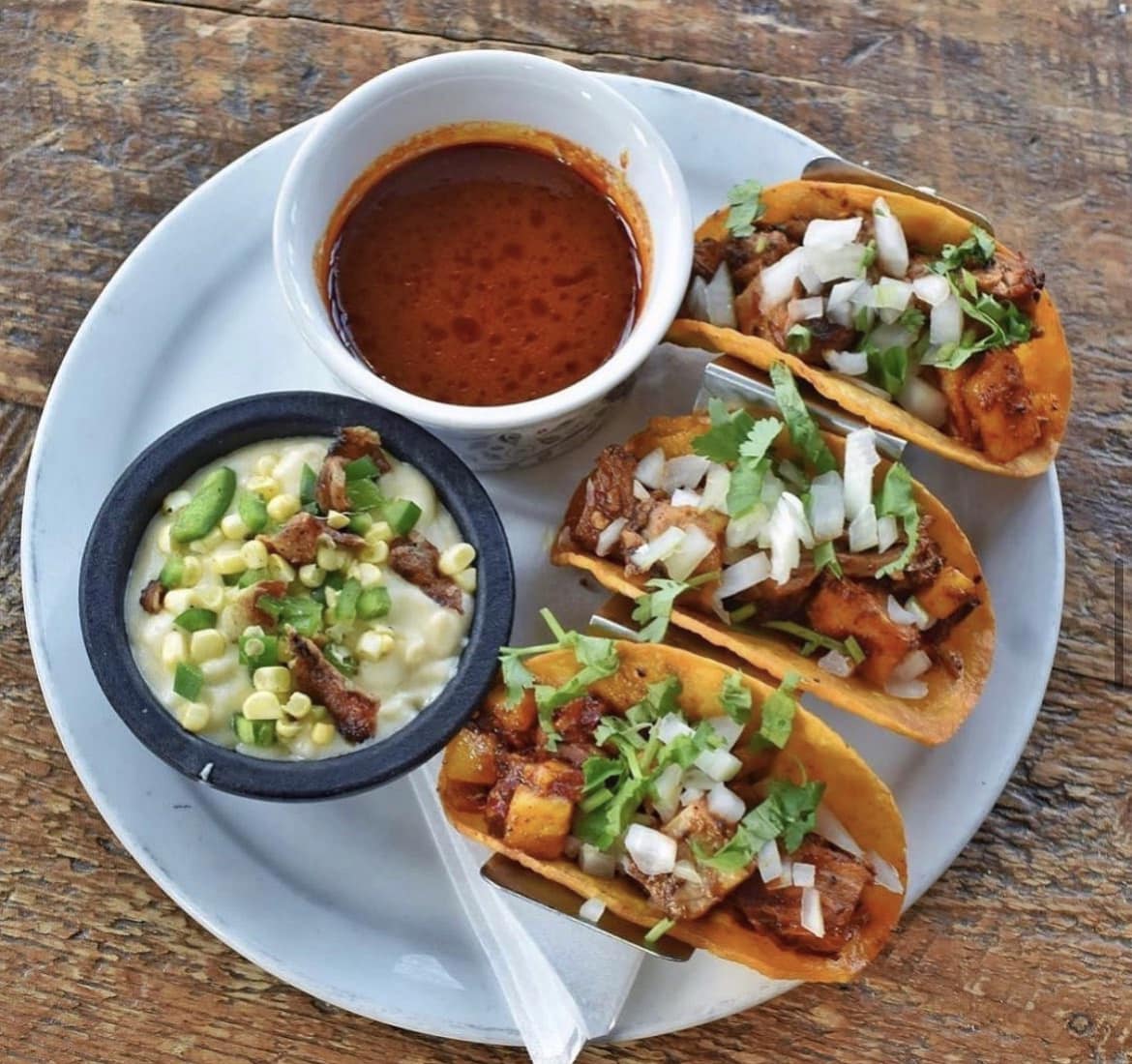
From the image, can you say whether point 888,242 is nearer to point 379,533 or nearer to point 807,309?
point 807,309

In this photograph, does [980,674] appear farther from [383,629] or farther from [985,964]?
[383,629]

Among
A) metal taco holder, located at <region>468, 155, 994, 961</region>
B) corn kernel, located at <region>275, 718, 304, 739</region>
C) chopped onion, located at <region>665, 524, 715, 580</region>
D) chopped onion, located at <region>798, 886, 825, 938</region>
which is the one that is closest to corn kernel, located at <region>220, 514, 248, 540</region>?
corn kernel, located at <region>275, 718, 304, 739</region>

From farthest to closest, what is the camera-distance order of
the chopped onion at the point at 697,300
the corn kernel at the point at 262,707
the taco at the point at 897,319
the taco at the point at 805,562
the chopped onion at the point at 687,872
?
1. the chopped onion at the point at 697,300
2. the taco at the point at 897,319
3. the taco at the point at 805,562
4. the chopped onion at the point at 687,872
5. the corn kernel at the point at 262,707

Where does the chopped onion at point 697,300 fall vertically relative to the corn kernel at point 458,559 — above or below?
above

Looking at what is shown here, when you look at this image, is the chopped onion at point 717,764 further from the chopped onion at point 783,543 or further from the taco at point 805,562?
the chopped onion at point 783,543

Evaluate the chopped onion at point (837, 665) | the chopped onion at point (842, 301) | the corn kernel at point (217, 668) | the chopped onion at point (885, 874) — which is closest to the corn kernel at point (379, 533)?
the corn kernel at point (217, 668)

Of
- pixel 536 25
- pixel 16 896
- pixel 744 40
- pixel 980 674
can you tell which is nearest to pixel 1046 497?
pixel 980 674

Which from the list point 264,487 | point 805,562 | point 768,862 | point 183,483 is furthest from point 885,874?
point 183,483
